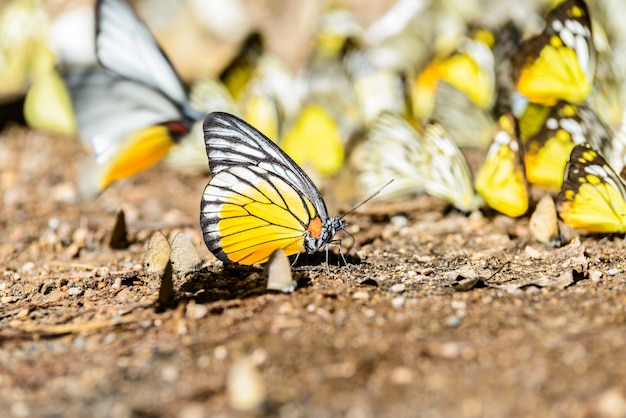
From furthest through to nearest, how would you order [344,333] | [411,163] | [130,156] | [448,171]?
[130,156]
[411,163]
[448,171]
[344,333]

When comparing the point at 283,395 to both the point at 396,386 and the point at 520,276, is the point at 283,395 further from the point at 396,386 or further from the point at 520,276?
the point at 520,276

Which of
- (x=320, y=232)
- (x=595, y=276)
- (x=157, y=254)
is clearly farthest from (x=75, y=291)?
(x=595, y=276)

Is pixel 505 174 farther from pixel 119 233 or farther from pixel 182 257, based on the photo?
pixel 119 233

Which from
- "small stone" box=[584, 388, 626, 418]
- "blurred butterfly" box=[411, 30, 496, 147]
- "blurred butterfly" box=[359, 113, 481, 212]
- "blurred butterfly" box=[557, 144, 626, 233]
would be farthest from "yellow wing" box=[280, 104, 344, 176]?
"small stone" box=[584, 388, 626, 418]

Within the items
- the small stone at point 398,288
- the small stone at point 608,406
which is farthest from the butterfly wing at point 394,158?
the small stone at point 608,406

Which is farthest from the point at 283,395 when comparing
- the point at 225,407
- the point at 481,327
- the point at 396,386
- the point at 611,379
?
the point at 611,379

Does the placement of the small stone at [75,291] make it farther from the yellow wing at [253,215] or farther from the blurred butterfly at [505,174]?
the blurred butterfly at [505,174]
